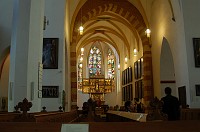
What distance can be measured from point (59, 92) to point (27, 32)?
3848mm

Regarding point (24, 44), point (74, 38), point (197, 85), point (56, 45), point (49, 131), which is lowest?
point (49, 131)

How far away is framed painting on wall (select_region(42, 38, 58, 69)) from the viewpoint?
32.0 ft

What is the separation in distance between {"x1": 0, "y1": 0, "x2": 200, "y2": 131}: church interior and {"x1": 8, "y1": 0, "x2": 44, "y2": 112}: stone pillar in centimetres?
2

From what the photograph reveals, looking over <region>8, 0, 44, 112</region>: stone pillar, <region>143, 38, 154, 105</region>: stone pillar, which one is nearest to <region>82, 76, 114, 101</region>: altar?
<region>143, 38, 154, 105</region>: stone pillar

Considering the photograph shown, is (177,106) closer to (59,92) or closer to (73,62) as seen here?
(59,92)

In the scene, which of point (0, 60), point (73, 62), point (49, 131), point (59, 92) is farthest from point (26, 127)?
point (73, 62)

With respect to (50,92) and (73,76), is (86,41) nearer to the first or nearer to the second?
(73,76)

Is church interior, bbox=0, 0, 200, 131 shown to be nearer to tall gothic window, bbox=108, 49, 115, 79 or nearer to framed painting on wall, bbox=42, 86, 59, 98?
framed painting on wall, bbox=42, 86, 59, 98

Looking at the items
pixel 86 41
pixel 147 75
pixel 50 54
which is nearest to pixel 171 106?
pixel 50 54

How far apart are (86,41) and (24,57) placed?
19755 mm

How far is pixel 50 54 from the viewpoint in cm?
990

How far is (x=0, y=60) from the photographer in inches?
446

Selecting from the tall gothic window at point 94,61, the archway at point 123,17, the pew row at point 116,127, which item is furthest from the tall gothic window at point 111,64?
the pew row at point 116,127

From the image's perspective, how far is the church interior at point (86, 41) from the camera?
6.25 meters
